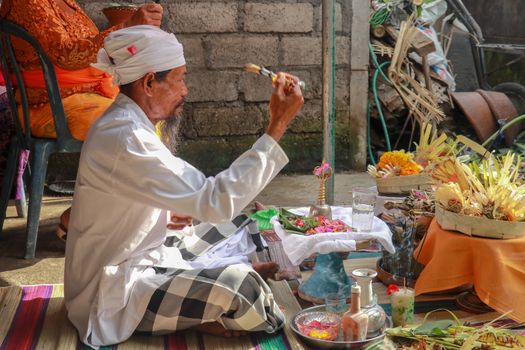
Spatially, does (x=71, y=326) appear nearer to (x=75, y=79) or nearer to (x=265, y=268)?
(x=265, y=268)

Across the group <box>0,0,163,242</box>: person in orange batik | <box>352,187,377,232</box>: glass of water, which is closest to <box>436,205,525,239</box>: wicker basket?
<box>352,187,377,232</box>: glass of water

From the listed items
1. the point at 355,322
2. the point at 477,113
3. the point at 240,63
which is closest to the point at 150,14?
the point at 355,322

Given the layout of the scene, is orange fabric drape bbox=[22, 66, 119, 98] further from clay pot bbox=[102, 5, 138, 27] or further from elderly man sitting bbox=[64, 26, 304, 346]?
elderly man sitting bbox=[64, 26, 304, 346]

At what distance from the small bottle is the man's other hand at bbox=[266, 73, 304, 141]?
2.49 feet

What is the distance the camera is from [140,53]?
118 inches

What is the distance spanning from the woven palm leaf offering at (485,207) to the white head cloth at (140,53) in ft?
5.03

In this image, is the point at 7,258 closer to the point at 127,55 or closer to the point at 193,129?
the point at 127,55

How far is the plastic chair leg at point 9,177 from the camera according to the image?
452cm

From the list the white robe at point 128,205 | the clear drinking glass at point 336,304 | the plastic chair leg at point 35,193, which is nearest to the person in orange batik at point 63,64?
the plastic chair leg at point 35,193

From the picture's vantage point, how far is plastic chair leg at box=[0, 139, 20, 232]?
4.52 metres

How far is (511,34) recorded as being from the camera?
9.84 m

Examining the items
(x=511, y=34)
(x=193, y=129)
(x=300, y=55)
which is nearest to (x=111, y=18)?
(x=193, y=129)

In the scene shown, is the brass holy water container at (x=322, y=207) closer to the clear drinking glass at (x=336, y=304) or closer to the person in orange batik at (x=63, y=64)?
the clear drinking glass at (x=336, y=304)

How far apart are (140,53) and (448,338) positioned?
180 cm
